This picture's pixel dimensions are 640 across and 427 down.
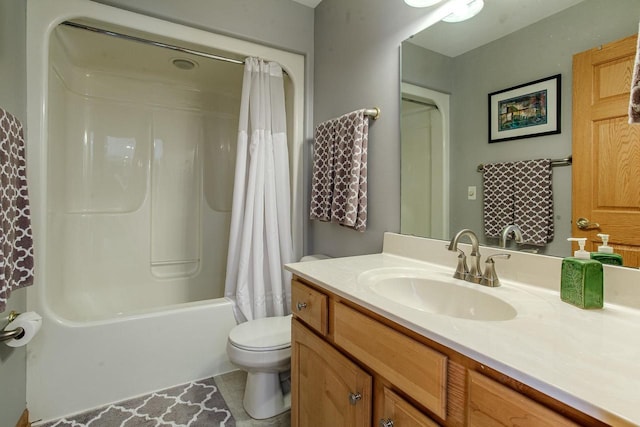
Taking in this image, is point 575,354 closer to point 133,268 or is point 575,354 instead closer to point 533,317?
point 533,317

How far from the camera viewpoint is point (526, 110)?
3.33 ft

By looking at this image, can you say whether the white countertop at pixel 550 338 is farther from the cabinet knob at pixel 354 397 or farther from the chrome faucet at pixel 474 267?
the cabinet knob at pixel 354 397

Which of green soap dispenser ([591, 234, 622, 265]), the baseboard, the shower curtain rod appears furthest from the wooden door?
the baseboard

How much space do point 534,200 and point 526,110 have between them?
297 millimetres

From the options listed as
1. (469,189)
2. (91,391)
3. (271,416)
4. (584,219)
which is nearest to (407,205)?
(469,189)

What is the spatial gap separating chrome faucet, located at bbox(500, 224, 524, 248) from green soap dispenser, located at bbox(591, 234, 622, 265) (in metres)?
0.20

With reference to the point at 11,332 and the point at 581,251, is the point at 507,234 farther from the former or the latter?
the point at 11,332

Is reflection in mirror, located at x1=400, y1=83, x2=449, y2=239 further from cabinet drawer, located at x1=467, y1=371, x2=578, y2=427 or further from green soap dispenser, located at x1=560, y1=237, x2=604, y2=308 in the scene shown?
cabinet drawer, located at x1=467, y1=371, x2=578, y2=427

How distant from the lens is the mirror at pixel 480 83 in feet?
3.01

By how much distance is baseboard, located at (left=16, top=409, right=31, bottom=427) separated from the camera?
1.32m

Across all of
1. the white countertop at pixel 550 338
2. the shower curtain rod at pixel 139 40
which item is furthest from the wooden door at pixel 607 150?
the shower curtain rod at pixel 139 40

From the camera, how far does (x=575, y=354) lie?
21.1 inches

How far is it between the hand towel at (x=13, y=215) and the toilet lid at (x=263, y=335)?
845mm

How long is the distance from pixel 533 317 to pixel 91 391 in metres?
1.92
